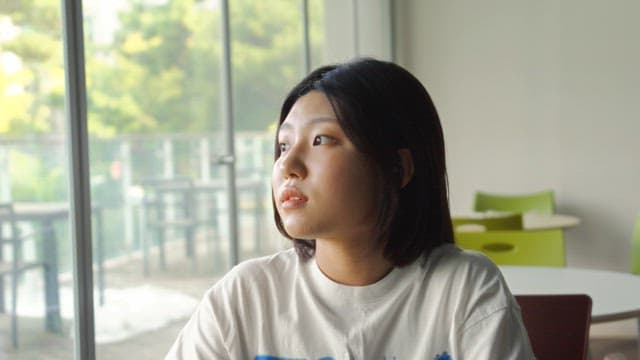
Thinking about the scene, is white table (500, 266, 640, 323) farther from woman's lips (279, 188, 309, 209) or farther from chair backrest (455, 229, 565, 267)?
woman's lips (279, 188, 309, 209)

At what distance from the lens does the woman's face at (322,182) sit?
40.0 inches

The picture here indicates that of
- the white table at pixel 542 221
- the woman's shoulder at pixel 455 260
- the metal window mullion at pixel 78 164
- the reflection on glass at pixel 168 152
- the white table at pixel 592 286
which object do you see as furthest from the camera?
the white table at pixel 542 221

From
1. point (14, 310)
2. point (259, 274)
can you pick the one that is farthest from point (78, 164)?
point (259, 274)

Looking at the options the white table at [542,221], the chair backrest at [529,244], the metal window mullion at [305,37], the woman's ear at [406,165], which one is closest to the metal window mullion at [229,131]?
the metal window mullion at [305,37]

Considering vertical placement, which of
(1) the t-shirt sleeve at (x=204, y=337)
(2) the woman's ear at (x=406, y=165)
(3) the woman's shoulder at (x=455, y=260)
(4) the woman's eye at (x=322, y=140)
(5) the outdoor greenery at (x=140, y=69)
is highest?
(5) the outdoor greenery at (x=140, y=69)

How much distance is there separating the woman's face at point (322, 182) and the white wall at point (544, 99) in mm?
4238

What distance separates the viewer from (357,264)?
111cm

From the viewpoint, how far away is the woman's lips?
1.02 m

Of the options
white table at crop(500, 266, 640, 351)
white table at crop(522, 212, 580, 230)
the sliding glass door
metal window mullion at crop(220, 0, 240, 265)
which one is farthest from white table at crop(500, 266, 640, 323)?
metal window mullion at crop(220, 0, 240, 265)

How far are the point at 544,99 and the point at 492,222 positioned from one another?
1725mm

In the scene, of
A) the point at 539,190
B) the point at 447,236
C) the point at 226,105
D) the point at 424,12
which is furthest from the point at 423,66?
the point at 447,236

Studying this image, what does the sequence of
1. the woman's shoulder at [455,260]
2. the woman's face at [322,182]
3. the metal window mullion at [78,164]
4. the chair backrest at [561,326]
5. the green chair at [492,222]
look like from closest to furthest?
the woman's face at [322,182] < the woman's shoulder at [455,260] < the chair backrest at [561,326] < the metal window mullion at [78,164] < the green chair at [492,222]

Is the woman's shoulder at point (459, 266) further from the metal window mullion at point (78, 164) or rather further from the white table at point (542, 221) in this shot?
the white table at point (542, 221)

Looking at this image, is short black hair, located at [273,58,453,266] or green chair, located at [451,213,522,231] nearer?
short black hair, located at [273,58,453,266]
